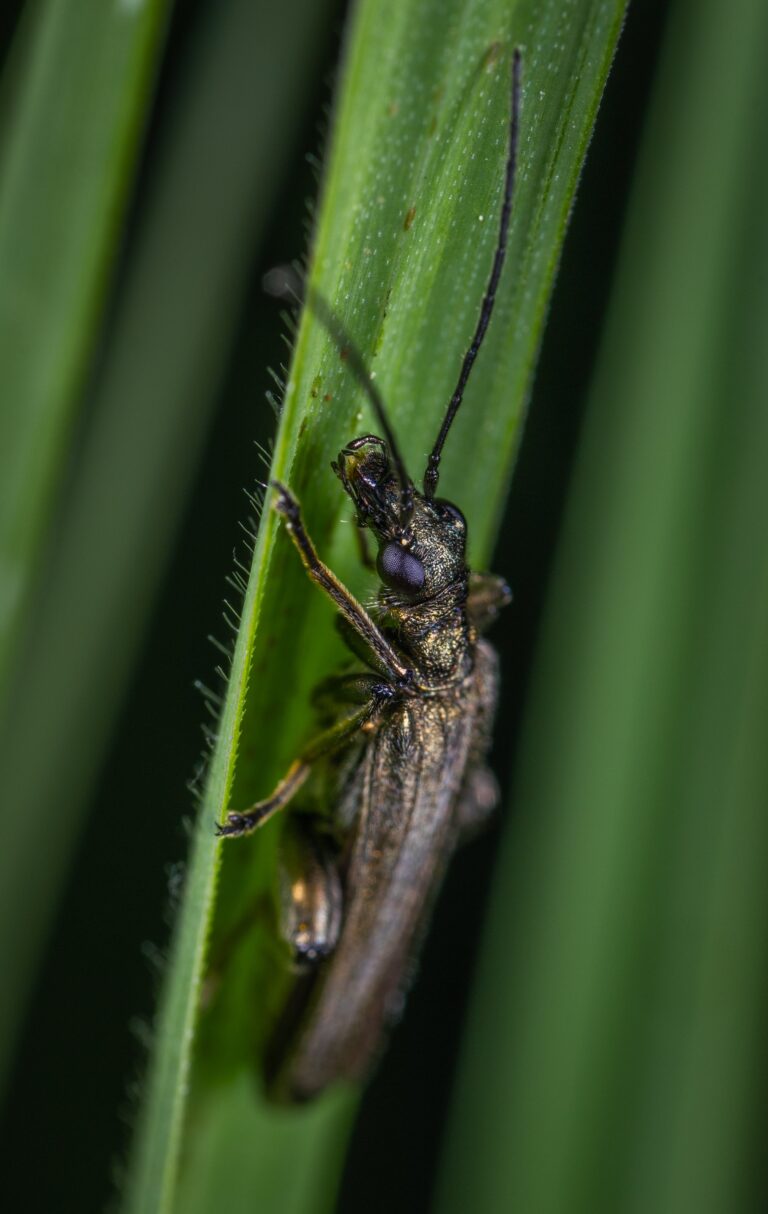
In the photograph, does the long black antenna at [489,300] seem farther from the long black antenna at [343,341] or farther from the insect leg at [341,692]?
the insect leg at [341,692]

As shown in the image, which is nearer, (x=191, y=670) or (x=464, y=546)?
(x=464, y=546)

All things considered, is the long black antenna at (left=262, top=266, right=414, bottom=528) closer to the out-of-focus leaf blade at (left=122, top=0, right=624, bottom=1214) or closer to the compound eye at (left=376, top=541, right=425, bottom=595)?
the out-of-focus leaf blade at (left=122, top=0, right=624, bottom=1214)

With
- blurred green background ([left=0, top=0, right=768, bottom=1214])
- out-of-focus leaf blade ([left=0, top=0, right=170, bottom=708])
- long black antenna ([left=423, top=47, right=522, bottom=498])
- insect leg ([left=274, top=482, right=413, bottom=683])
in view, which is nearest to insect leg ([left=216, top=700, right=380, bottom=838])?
insect leg ([left=274, top=482, right=413, bottom=683])

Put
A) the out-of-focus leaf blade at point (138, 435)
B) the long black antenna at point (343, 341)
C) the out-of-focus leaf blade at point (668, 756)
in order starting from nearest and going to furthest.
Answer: the long black antenna at point (343, 341)
the out-of-focus leaf blade at point (668, 756)
the out-of-focus leaf blade at point (138, 435)

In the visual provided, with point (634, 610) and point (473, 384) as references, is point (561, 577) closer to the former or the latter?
point (634, 610)

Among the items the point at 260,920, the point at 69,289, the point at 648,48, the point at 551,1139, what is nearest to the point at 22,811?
the point at 260,920

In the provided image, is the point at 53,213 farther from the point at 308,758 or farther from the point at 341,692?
the point at 308,758

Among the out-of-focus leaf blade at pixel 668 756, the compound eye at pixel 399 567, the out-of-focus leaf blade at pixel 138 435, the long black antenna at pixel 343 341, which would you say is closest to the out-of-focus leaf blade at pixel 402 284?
the long black antenna at pixel 343 341

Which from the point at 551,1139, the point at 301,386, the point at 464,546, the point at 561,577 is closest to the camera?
the point at 301,386
